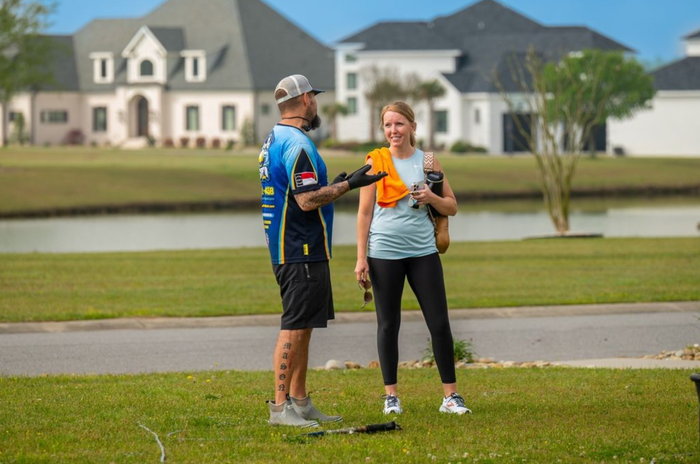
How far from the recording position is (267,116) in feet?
284

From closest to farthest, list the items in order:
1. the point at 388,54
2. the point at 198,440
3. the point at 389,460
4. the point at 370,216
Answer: the point at 389,460, the point at 198,440, the point at 370,216, the point at 388,54

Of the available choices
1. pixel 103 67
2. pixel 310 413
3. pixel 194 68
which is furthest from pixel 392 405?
pixel 103 67

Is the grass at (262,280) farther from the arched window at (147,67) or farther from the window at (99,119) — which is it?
the window at (99,119)

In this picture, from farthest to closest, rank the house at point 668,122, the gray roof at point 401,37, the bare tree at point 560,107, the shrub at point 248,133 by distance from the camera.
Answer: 1. the gray roof at point 401,37
2. the shrub at point 248,133
3. the house at point 668,122
4. the bare tree at point 560,107

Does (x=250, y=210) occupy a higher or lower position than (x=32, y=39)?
lower

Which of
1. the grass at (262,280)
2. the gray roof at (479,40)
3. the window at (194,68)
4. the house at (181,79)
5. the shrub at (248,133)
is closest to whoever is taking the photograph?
the grass at (262,280)

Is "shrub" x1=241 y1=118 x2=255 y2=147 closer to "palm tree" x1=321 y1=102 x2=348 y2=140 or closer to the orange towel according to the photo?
"palm tree" x1=321 y1=102 x2=348 y2=140

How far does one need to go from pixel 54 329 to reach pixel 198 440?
720 cm

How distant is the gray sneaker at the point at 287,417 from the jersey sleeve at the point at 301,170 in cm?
135

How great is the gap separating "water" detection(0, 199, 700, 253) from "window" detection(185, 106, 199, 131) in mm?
42065

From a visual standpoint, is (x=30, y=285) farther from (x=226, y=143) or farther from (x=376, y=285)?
(x=226, y=143)

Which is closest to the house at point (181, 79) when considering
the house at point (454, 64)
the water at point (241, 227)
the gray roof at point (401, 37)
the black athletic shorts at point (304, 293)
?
the house at point (454, 64)

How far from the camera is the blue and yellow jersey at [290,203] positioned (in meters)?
7.43


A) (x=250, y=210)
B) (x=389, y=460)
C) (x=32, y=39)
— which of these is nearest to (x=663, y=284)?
(x=389, y=460)
